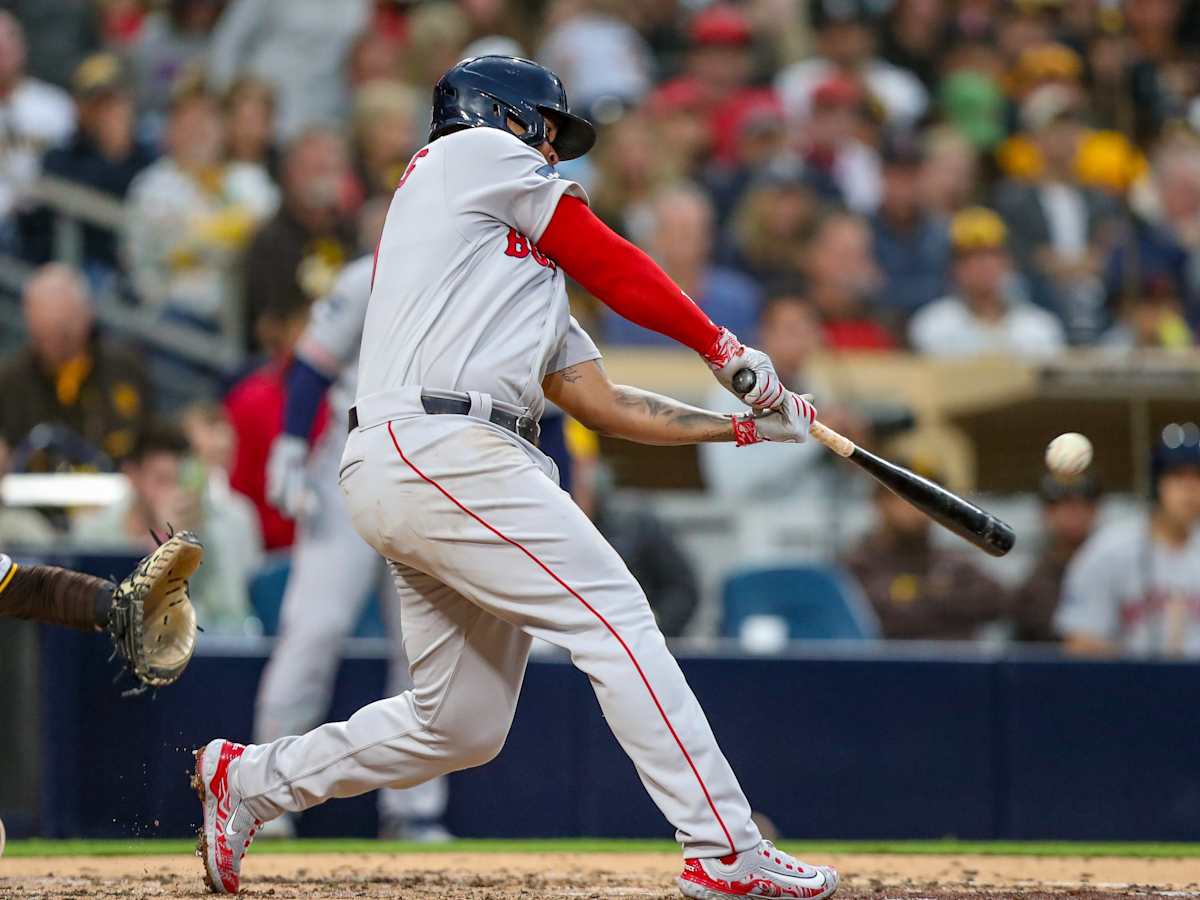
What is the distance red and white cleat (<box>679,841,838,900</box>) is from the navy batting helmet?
1713 mm

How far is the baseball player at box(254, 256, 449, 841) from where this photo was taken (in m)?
6.53

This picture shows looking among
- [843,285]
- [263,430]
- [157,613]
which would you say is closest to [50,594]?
[157,613]

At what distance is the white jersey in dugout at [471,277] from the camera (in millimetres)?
4223

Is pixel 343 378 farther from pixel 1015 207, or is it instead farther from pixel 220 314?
pixel 1015 207

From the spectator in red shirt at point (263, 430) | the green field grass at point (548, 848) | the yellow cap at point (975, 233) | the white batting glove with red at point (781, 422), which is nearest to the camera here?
the white batting glove with red at point (781, 422)

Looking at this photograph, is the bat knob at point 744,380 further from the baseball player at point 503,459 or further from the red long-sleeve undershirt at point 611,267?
the red long-sleeve undershirt at point 611,267

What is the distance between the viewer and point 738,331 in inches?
371

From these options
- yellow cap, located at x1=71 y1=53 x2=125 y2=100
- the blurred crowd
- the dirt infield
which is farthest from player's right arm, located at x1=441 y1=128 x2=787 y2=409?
yellow cap, located at x1=71 y1=53 x2=125 y2=100

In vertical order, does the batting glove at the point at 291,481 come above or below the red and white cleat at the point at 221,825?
above

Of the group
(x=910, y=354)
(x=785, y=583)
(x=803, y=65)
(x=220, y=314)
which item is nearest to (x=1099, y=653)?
(x=785, y=583)

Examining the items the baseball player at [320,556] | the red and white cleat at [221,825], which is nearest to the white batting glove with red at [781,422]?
the red and white cleat at [221,825]

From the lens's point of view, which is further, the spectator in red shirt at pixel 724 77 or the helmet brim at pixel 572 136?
the spectator in red shirt at pixel 724 77

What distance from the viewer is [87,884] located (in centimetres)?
485

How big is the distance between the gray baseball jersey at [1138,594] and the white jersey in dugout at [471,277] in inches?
153
